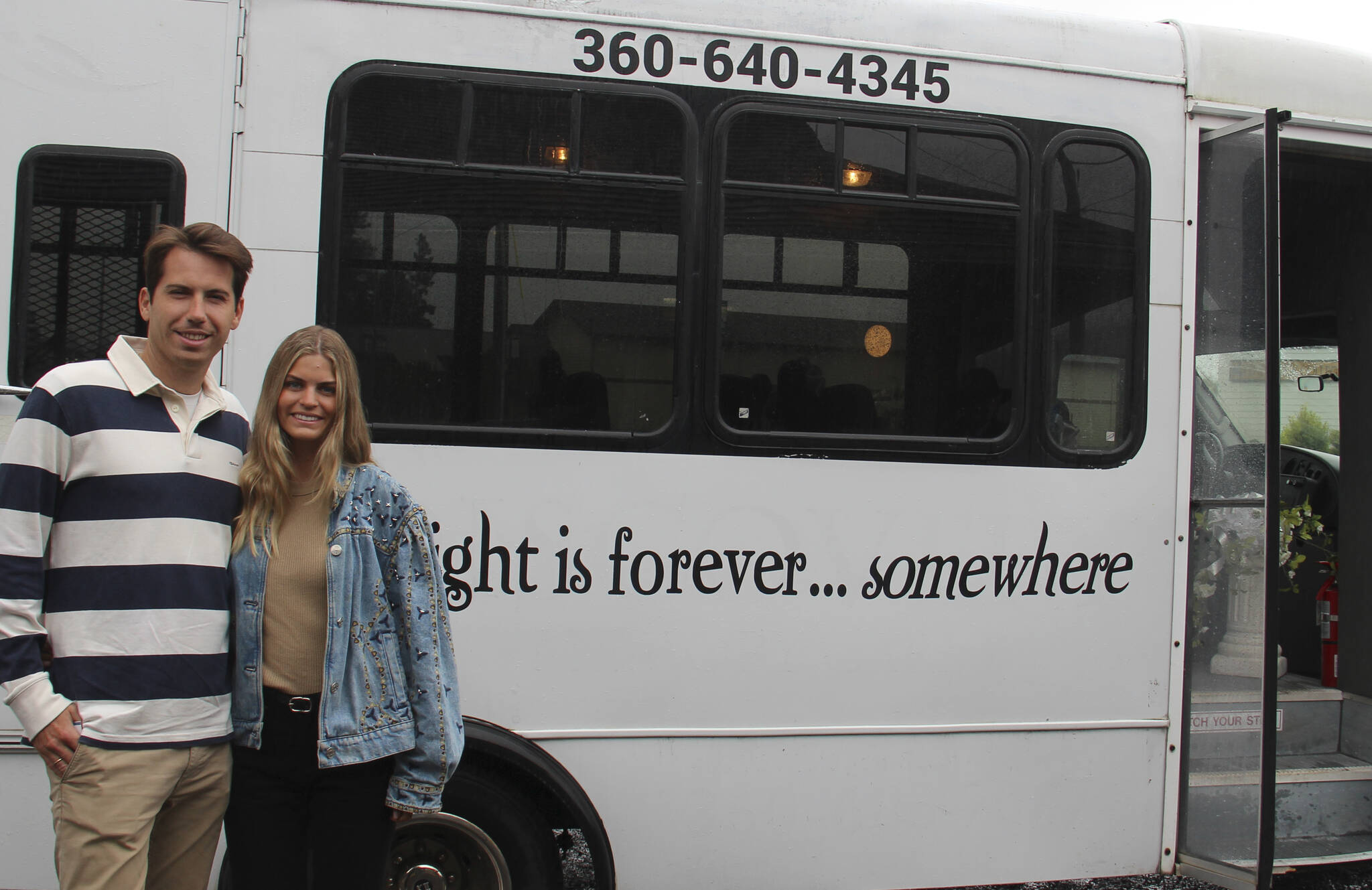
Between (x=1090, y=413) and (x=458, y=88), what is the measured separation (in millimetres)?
2160

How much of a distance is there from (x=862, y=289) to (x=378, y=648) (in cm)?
178

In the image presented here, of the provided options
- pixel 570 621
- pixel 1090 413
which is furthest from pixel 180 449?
pixel 1090 413

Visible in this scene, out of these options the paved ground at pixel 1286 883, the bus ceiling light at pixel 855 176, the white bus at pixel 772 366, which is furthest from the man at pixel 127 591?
the paved ground at pixel 1286 883

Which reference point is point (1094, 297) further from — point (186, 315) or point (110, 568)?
point (110, 568)

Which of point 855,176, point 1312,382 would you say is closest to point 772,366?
point 855,176

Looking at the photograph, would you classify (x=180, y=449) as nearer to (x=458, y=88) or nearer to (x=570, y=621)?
(x=570, y=621)

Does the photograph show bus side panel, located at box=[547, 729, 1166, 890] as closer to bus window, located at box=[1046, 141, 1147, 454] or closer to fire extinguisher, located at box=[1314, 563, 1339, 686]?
bus window, located at box=[1046, 141, 1147, 454]

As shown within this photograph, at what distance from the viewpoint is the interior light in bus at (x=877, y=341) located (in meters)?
2.94

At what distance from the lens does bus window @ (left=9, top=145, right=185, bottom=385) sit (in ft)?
8.40

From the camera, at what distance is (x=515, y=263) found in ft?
9.09

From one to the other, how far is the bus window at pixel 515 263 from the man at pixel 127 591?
829mm

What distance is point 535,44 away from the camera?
277 centimetres

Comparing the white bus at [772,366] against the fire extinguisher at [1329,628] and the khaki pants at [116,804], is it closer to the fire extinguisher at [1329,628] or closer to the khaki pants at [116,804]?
the khaki pants at [116,804]

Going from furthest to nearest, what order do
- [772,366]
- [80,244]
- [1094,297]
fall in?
1. [1094,297]
2. [772,366]
3. [80,244]
